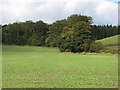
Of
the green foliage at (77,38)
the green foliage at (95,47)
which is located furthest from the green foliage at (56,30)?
the green foliage at (95,47)

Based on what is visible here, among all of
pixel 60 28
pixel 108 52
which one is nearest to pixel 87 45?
pixel 108 52

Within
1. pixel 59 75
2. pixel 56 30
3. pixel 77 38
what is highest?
pixel 56 30

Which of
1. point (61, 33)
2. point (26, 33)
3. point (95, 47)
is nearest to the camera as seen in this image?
point (95, 47)

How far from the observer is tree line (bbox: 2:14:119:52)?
1804 inches

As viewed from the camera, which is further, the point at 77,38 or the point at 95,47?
the point at 77,38

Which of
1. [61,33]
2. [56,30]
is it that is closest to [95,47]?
[61,33]

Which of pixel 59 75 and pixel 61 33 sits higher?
pixel 61 33

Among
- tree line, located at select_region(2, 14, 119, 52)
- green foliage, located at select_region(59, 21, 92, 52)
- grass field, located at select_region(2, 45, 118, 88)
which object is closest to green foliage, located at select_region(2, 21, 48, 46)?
tree line, located at select_region(2, 14, 119, 52)

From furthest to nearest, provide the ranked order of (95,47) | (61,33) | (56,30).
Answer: (56,30) < (61,33) < (95,47)

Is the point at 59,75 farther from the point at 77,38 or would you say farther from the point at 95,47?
the point at 77,38

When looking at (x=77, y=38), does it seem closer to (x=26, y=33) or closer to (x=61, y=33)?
(x=61, y=33)

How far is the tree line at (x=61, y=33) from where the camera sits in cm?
4581

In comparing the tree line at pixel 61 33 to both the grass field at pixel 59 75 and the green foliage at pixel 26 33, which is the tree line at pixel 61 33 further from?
the grass field at pixel 59 75

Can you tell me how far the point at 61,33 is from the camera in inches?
2101
